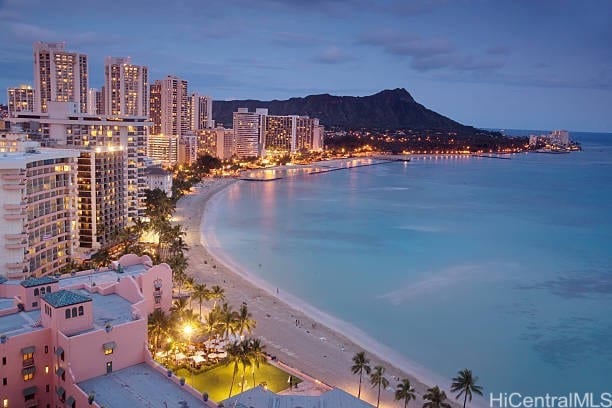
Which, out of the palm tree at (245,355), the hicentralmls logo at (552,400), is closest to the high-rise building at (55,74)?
the palm tree at (245,355)

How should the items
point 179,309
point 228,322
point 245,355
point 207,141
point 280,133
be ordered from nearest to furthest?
point 245,355 → point 228,322 → point 179,309 → point 207,141 → point 280,133

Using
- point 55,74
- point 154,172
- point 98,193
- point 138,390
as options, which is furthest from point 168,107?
point 138,390

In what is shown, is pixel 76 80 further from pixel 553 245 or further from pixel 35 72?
pixel 553 245

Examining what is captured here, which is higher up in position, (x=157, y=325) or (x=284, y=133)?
(x=284, y=133)

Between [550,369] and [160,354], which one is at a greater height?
[160,354]

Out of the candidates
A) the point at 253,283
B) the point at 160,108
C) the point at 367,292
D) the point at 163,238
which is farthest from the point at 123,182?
the point at 160,108

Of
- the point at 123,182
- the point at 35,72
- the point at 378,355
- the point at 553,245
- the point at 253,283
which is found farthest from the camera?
the point at 35,72

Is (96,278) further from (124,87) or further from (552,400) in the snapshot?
(124,87)

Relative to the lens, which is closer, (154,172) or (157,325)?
(157,325)
